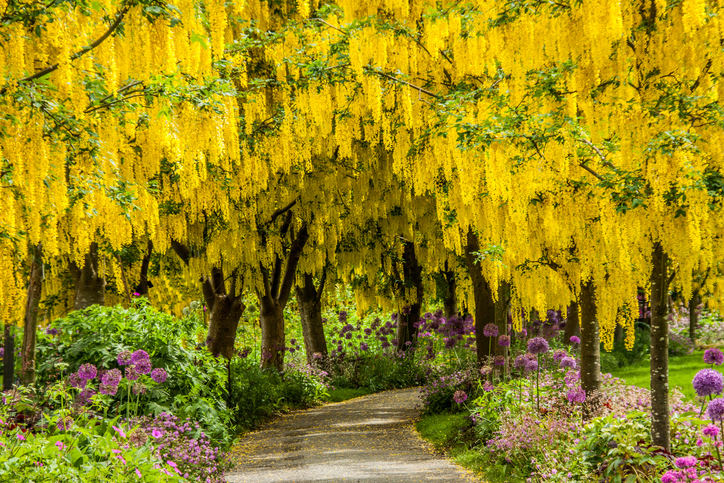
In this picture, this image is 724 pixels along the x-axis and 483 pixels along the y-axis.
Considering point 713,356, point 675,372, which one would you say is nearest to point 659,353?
point 713,356

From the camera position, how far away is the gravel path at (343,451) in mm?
5758

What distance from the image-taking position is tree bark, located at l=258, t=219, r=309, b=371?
10930 millimetres

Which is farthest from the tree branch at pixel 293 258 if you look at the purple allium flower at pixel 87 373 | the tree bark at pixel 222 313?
the purple allium flower at pixel 87 373

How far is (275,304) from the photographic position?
37.5 ft

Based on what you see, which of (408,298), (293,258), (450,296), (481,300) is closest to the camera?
(481,300)

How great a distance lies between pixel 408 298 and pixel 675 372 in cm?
525

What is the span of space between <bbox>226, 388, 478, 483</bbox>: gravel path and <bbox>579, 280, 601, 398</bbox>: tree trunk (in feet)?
4.65

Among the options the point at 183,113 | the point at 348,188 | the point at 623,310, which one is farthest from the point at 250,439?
the point at 623,310

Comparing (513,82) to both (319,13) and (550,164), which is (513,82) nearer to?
(550,164)

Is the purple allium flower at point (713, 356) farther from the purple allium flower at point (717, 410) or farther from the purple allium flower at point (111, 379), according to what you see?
the purple allium flower at point (111, 379)

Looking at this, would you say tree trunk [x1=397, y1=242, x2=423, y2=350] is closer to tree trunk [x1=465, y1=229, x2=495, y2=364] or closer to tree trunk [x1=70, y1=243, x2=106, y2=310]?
tree trunk [x1=465, y1=229, x2=495, y2=364]

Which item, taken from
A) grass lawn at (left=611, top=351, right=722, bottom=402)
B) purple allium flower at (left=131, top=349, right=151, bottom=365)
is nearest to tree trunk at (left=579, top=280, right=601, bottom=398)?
grass lawn at (left=611, top=351, right=722, bottom=402)

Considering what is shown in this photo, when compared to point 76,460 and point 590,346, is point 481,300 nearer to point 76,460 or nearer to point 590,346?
point 590,346

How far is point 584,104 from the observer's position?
14.2 feet
